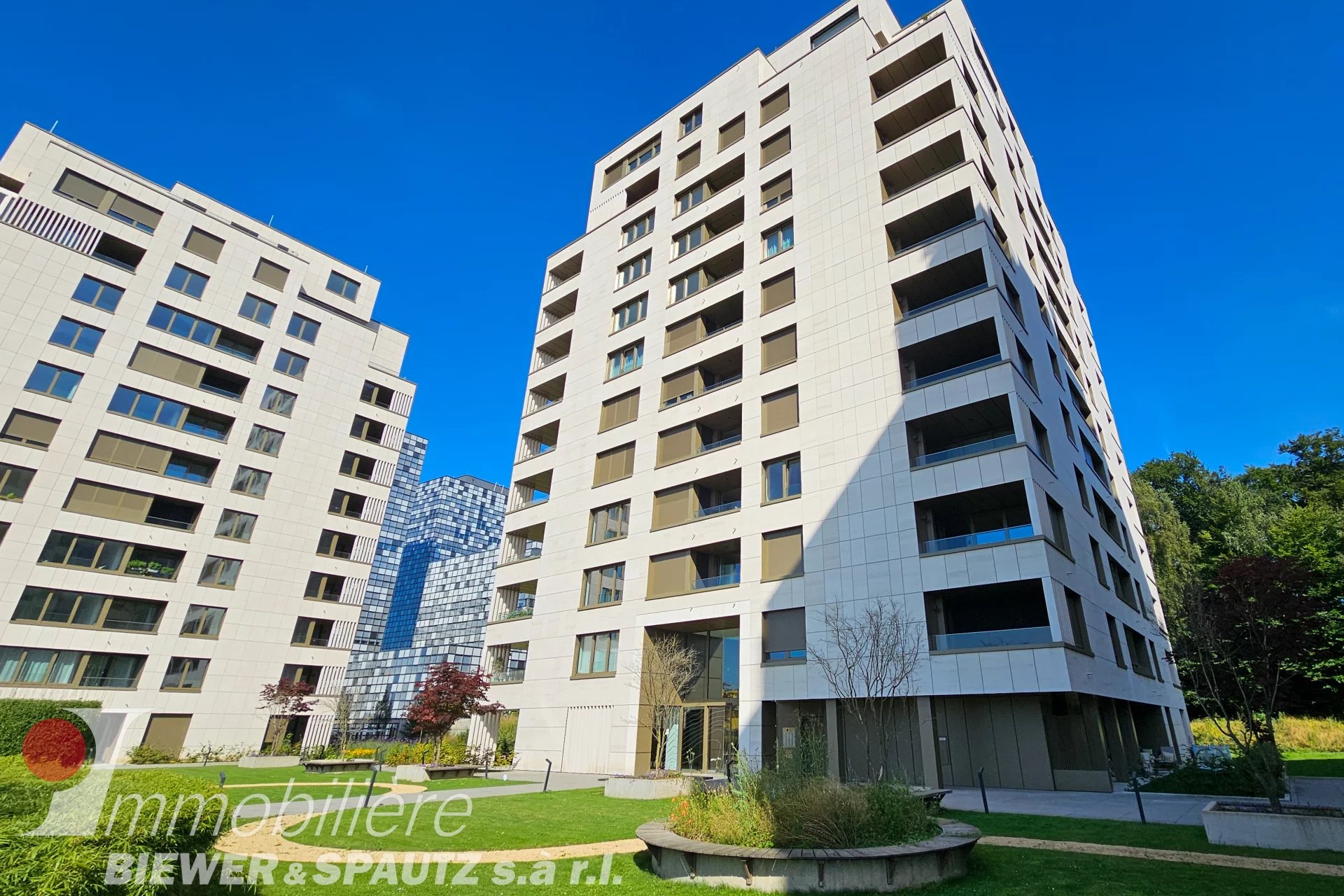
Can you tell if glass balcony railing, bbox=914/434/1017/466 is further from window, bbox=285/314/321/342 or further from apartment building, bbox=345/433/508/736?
apartment building, bbox=345/433/508/736

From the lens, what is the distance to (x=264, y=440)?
4522 cm

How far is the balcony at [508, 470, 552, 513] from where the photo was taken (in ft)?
141

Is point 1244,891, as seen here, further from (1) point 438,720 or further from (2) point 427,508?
(2) point 427,508

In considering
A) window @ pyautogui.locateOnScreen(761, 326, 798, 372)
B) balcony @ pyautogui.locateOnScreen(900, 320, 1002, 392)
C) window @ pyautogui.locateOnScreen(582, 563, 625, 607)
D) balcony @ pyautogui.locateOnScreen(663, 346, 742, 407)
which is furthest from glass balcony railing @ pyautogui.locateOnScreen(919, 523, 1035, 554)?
window @ pyautogui.locateOnScreen(582, 563, 625, 607)

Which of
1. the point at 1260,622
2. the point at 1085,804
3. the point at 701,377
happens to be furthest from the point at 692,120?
the point at 1085,804

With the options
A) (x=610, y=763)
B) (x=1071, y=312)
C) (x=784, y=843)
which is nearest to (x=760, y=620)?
(x=610, y=763)

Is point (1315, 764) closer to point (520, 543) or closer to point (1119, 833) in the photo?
point (1119, 833)

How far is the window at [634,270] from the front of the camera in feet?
141

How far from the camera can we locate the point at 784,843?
9.59 meters

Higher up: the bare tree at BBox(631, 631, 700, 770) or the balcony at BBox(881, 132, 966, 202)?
the balcony at BBox(881, 132, 966, 202)

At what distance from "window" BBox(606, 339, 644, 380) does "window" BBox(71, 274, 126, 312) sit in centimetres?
3075

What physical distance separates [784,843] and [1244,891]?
5748 millimetres

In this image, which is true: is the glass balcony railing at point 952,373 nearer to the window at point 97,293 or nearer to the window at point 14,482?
the window at point 14,482

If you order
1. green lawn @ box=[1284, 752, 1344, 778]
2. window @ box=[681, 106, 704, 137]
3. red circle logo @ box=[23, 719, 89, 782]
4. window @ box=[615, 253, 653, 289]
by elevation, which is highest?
window @ box=[681, 106, 704, 137]
